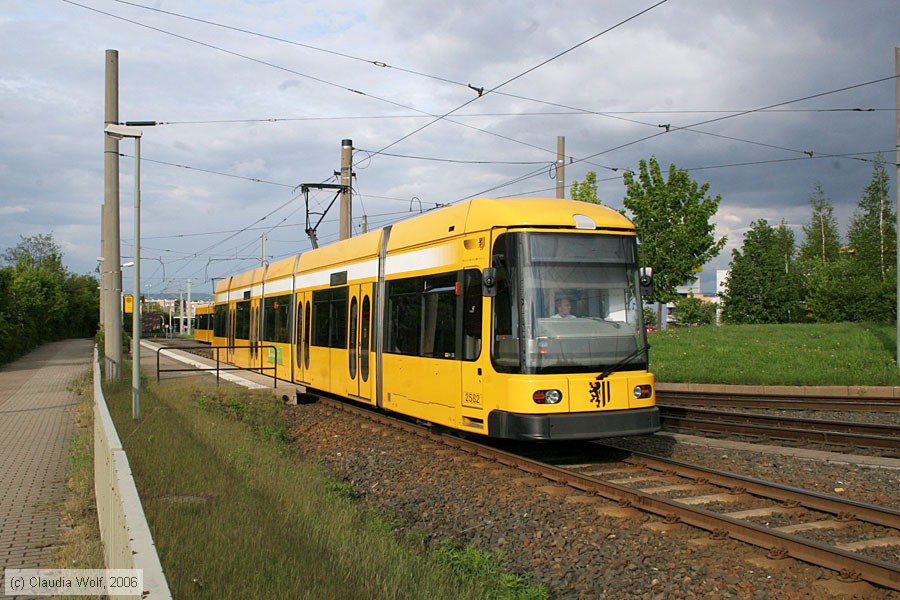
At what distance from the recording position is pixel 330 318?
16.5m

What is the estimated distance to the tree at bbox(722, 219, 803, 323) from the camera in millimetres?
64562

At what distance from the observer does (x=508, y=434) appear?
30.6 feet

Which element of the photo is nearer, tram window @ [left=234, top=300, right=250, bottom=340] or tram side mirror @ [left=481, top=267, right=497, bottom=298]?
tram side mirror @ [left=481, top=267, right=497, bottom=298]

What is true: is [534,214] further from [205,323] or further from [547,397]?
[205,323]

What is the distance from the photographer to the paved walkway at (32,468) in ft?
22.5

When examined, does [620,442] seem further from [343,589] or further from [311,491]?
[343,589]

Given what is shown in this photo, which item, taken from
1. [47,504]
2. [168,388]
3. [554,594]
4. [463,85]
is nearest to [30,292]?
[168,388]

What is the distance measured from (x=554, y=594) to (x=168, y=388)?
572 inches

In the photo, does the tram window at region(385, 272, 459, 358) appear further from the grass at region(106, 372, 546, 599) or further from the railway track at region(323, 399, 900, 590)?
the grass at region(106, 372, 546, 599)

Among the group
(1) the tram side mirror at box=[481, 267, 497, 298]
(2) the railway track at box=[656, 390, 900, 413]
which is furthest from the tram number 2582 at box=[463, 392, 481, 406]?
(2) the railway track at box=[656, 390, 900, 413]

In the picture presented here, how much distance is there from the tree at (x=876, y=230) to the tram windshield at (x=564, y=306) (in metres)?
56.9

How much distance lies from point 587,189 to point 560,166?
13153mm

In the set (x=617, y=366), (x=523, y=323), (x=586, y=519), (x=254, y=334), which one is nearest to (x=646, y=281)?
(x=617, y=366)

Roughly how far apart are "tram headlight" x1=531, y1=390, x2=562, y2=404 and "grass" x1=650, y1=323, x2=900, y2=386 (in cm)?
1234
